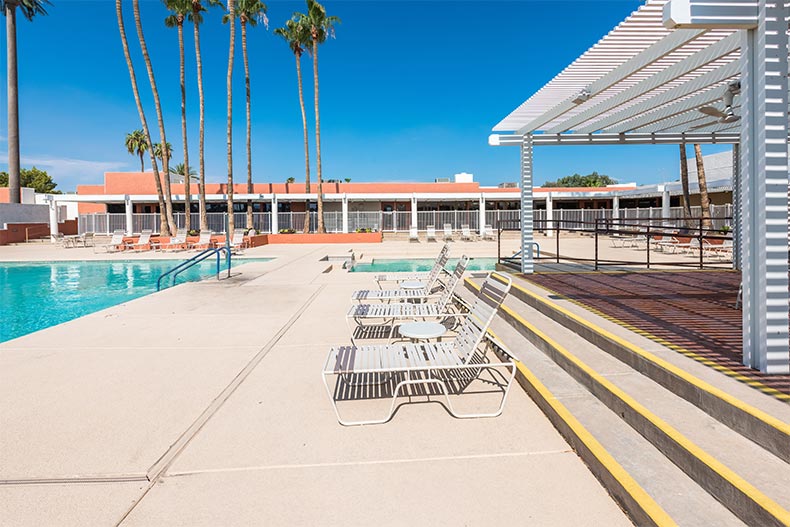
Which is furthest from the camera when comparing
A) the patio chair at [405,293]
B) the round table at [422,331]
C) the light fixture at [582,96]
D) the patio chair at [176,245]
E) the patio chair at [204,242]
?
the patio chair at [176,245]

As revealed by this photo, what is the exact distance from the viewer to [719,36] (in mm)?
5215

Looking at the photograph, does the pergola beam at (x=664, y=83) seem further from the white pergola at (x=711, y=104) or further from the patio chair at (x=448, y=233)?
the patio chair at (x=448, y=233)

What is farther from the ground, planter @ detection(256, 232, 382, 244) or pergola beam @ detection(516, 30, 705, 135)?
pergola beam @ detection(516, 30, 705, 135)

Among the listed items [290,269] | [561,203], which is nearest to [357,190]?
[561,203]

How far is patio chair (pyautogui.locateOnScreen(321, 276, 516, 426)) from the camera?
378cm

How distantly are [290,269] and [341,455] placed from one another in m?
11.6

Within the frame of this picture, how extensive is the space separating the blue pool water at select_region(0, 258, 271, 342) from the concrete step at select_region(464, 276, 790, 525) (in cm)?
876

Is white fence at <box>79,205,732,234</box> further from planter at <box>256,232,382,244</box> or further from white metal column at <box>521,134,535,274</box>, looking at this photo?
white metal column at <box>521,134,535,274</box>

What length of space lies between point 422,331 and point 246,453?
2.23 m

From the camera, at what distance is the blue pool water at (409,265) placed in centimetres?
1712

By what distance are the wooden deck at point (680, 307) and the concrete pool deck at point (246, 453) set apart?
1.55 m

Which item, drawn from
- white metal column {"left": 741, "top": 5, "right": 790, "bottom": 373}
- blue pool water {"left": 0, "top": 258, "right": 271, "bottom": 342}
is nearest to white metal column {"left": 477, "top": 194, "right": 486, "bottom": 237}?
blue pool water {"left": 0, "top": 258, "right": 271, "bottom": 342}

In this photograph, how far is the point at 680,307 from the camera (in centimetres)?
592

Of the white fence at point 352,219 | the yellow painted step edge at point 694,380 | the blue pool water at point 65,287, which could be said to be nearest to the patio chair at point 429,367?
the yellow painted step edge at point 694,380
